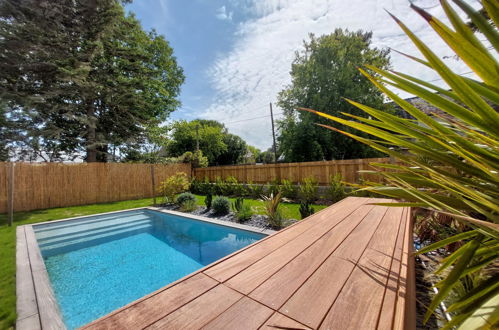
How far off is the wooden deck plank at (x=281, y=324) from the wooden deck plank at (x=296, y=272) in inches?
2.4

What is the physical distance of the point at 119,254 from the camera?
13.6 feet

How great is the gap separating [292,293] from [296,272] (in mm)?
192

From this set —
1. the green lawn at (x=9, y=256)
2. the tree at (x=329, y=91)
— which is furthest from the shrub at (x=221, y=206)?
the tree at (x=329, y=91)

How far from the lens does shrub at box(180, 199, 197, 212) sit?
6.61 metres

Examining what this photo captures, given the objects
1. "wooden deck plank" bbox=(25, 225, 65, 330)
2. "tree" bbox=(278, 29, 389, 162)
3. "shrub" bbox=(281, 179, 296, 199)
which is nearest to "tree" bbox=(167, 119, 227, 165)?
"tree" bbox=(278, 29, 389, 162)

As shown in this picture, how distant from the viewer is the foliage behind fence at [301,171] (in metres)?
7.06

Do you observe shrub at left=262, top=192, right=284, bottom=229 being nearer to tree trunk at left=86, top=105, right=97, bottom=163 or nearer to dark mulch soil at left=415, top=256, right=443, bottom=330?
dark mulch soil at left=415, top=256, right=443, bottom=330

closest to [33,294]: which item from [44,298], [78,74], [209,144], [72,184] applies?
[44,298]

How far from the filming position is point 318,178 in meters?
7.88

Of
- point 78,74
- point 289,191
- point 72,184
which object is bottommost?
point 289,191

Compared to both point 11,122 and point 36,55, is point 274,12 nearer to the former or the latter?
point 36,55

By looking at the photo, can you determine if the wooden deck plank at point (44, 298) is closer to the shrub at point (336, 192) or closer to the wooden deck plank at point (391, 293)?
the wooden deck plank at point (391, 293)

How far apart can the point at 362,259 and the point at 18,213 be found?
34.3ft

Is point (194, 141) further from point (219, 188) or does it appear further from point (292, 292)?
point (292, 292)
